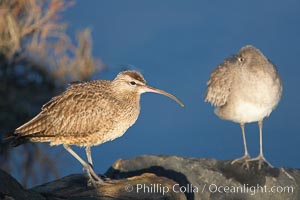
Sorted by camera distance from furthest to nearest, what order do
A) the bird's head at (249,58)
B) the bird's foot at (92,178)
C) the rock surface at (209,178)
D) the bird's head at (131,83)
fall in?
the bird's head at (249,58), the rock surface at (209,178), the bird's head at (131,83), the bird's foot at (92,178)

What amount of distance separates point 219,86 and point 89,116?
119 inches

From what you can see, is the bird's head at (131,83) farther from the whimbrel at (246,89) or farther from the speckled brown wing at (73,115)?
the whimbrel at (246,89)

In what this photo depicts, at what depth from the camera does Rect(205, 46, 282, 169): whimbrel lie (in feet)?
36.2

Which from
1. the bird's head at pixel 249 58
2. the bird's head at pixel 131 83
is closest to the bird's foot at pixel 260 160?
the bird's head at pixel 249 58

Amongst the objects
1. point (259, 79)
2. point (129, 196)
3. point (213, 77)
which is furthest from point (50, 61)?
point (129, 196)

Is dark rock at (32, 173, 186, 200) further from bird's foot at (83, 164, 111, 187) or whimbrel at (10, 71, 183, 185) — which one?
whimbrel at (10, 71, 183, 185)

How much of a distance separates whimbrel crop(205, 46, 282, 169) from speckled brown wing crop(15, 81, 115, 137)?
2.55 metres

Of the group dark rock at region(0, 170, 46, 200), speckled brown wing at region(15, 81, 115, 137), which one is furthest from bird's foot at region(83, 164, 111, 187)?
dark rock at region(0, 170, 46, 200)

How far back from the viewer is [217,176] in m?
11.0

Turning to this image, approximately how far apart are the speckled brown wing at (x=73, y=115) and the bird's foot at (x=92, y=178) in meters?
0.53

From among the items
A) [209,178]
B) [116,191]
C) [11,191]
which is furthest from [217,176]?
[11,191]

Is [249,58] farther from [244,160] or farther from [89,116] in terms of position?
[89,116]

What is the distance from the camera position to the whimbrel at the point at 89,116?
9.53 meters

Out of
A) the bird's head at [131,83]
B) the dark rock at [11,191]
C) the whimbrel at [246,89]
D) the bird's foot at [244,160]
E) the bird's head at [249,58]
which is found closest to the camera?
the dark rock at [11,191]
